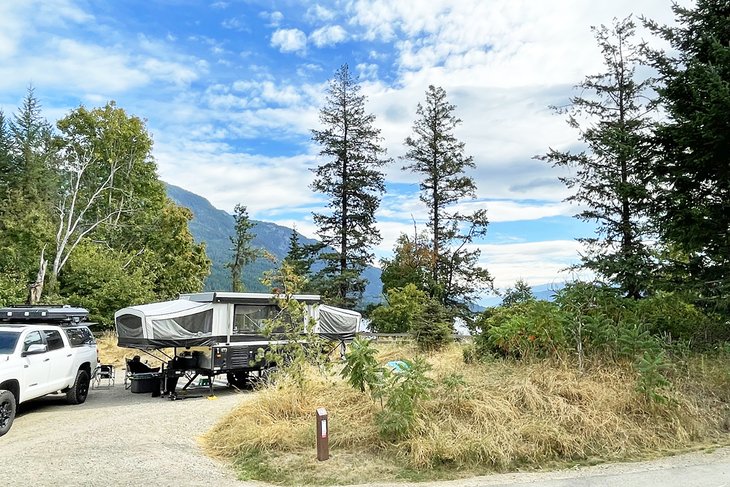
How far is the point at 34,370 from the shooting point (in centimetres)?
945

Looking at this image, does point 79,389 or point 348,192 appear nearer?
point 79,389

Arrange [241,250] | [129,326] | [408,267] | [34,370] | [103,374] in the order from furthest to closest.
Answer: [241,250]
[408,267]
[103,374]
[129,326]
[34,370]


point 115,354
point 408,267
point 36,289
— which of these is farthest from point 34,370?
point 408,267

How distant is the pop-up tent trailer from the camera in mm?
11680

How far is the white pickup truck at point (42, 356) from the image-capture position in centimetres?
875

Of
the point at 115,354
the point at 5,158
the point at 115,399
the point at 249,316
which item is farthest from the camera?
the point at 5,158

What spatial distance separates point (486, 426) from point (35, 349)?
762 cm

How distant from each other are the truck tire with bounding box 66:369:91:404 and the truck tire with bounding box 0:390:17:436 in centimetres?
284

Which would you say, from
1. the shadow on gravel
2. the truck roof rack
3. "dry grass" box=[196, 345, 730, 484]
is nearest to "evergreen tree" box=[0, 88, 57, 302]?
the shadow on gravel

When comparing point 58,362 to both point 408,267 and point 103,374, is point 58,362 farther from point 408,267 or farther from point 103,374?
point 408,267

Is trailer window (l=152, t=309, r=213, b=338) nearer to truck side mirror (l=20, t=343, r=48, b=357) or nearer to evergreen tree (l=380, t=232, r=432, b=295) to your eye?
truck side mirror (l=20, t=343, r=48, b=357)

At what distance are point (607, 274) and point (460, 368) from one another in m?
4.52

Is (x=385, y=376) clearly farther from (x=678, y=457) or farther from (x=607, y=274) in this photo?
(x=607, y=274)

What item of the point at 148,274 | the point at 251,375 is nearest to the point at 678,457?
the point at 251,375
